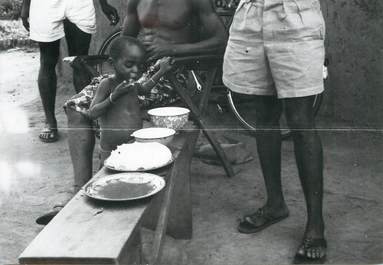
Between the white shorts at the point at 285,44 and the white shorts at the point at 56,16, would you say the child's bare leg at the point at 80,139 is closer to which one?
the white shorts at the point at 285,44

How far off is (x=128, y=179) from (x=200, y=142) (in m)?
2.79

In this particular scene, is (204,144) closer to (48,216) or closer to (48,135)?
(48,135)

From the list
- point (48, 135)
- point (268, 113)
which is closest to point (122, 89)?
point (268, 113)

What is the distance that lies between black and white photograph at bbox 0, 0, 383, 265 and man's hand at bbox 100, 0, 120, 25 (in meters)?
0.02

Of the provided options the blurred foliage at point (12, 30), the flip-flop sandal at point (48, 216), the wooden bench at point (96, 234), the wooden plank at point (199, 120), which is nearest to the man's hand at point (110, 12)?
the wooden plank at point (199, 120)

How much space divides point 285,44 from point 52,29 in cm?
296

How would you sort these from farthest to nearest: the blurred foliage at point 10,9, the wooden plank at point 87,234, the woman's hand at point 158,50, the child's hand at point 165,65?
the blurred foliage at point 10,9, the woman's hand at point 158,50, the child's hand at point 165,65, the wooden plank at point 87,234

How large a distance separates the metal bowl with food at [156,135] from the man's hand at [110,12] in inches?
113

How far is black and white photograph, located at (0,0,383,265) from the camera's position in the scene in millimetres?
2742

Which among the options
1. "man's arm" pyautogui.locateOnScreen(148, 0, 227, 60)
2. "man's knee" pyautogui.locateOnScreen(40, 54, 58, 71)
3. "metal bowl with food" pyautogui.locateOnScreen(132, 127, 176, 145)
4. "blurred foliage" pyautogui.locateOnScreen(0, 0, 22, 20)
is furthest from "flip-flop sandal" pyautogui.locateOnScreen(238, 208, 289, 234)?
"blurred foliage" pyautogui.locateOnScreen(0, 0, 22, 20)

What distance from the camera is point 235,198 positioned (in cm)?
419

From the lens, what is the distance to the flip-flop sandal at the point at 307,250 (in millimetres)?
3172

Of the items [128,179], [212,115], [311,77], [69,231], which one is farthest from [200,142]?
[69,231]

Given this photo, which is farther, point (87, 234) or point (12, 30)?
point (12, 30)
